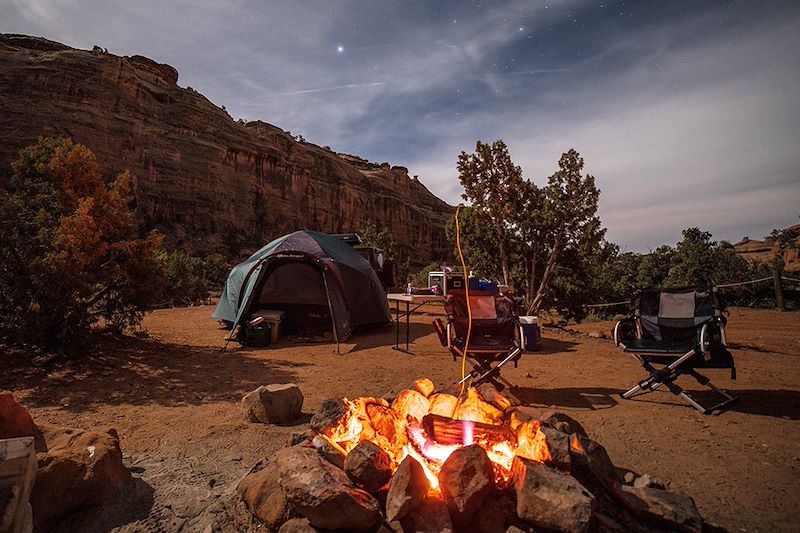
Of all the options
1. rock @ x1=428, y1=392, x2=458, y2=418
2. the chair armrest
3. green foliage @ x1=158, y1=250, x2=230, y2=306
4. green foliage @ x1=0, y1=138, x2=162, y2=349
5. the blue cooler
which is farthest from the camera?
green foliage @ x1=158, y1=250, x2=230, y2=306

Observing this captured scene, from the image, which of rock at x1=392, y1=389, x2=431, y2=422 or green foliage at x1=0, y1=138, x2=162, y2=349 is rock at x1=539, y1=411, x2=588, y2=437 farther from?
green foliage at x1=0, y1=138, x2=162, y2=349

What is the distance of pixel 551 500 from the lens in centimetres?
204

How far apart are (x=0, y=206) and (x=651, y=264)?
99.2ft

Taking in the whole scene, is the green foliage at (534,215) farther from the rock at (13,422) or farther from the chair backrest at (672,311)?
the rock at (13,422)

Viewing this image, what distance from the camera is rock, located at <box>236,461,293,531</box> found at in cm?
225

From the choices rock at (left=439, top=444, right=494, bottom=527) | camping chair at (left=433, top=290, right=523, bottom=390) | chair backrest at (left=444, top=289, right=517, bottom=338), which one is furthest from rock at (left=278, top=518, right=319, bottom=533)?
chair backrest at (left=444, top=289, right=517, bottom=338)

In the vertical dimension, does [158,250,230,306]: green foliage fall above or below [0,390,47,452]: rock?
above

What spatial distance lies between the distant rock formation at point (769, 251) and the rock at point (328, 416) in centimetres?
3853

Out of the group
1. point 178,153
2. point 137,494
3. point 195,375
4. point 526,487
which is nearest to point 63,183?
point 195,375

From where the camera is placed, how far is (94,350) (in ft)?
22.2

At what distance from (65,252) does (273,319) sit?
4.18 metres

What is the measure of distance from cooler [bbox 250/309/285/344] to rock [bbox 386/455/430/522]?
7.47m

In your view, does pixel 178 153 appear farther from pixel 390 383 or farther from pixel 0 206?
pixel 390 383

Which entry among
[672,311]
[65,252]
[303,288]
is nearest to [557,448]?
[672,311]
